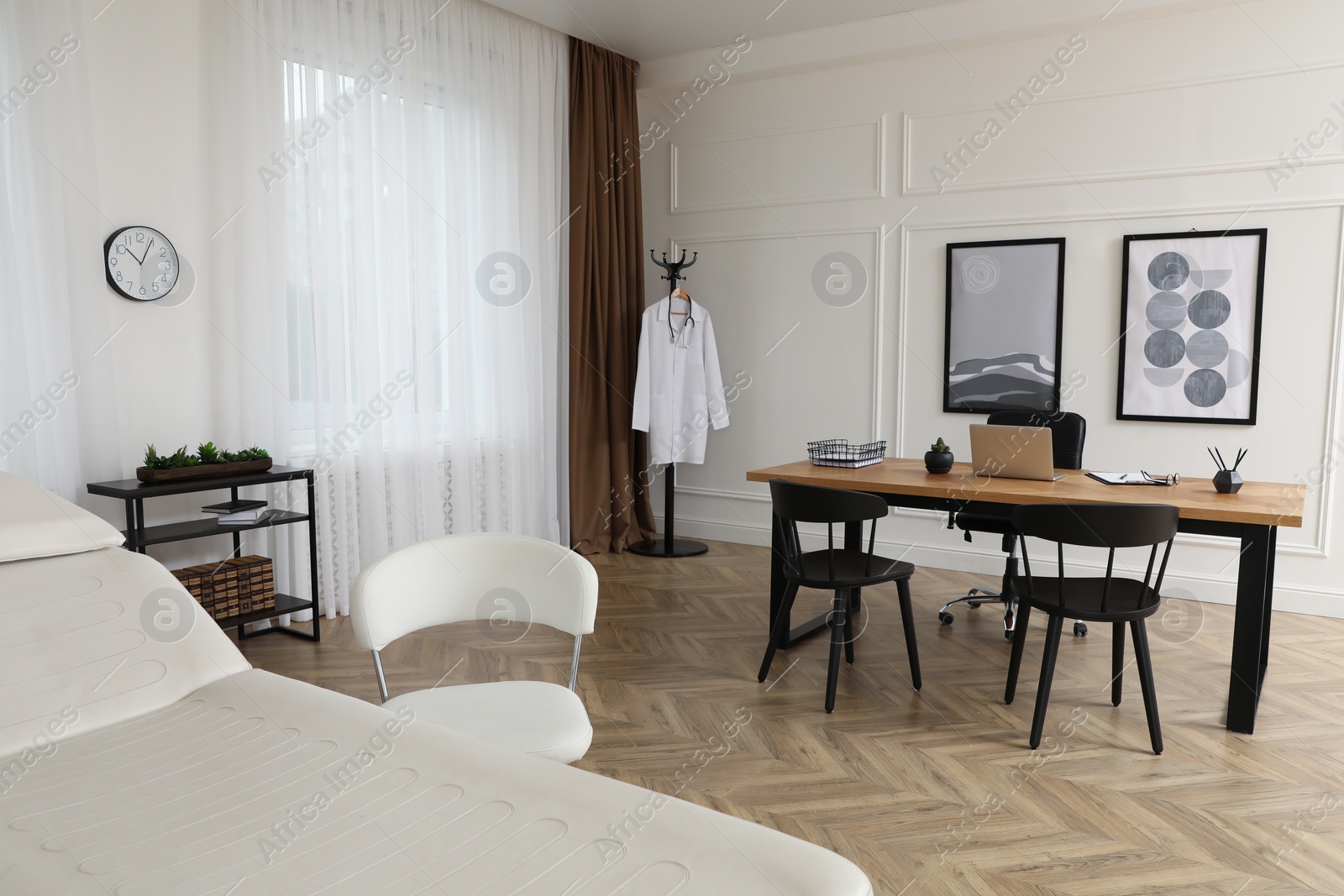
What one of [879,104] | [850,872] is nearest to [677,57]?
[879,104]

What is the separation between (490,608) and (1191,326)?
3762 mm

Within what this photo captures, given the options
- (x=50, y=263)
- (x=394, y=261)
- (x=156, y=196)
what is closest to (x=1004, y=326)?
(x=394, y=261)

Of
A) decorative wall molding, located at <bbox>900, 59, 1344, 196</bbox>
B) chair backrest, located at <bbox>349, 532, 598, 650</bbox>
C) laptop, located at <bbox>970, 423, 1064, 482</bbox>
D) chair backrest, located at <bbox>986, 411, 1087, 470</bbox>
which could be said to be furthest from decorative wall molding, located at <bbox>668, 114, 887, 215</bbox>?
chair backrest, located at <bbox>349, 532, 598, 650</bbox>

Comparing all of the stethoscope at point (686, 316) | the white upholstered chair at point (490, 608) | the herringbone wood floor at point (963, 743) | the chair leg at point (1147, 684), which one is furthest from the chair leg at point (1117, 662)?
the stethoscope at point (686, 316)

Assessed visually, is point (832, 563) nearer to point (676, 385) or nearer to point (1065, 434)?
point (1065, 434)

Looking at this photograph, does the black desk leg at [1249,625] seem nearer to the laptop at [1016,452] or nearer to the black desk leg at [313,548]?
the laptop at [1016,452]

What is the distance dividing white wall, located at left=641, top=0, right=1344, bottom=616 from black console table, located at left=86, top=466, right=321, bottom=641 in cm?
268

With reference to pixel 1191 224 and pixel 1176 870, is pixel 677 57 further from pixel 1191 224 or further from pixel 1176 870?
pixel 1176 870

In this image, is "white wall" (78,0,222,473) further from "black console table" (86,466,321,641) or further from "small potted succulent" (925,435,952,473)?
"small potted succulent" (925,435,952,473)

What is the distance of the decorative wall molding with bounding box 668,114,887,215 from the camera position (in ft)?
16.5

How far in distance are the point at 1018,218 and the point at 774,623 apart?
271cm

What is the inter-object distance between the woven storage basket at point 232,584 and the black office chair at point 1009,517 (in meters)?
2.86

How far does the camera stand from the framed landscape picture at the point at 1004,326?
183 inches

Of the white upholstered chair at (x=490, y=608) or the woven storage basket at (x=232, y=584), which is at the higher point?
the white upholstered chair at (x=490, y=608)
